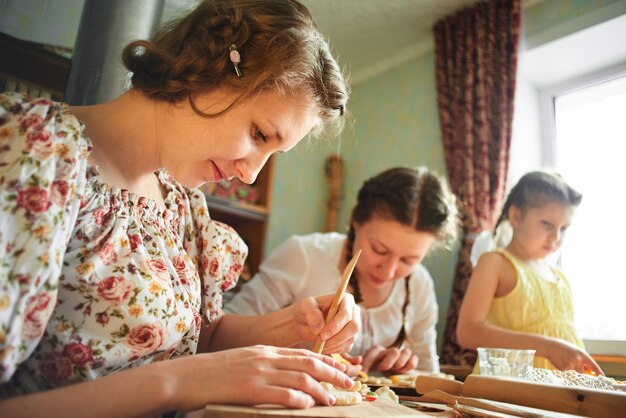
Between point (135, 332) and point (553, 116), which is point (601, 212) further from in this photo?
point (135, 332)

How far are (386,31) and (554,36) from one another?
922mm

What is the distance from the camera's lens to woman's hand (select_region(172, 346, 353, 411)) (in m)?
0.59

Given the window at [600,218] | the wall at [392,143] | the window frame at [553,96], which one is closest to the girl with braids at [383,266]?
the window at [600,218]

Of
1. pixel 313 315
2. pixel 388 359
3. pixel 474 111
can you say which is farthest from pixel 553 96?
pixel 313 315

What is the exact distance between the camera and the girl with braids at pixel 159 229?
1.97 ft

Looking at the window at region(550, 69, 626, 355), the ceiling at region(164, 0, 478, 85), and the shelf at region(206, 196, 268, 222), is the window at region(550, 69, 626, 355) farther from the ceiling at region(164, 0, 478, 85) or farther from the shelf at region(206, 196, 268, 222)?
the shelf at region(206, 196, 268, 222)

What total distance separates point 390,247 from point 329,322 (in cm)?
77

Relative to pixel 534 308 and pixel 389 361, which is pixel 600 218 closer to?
pixel 534 308

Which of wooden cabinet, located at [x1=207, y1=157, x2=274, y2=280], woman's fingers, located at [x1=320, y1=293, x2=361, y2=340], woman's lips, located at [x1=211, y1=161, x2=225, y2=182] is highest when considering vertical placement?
wooden cabinet, located at [x1=207, y1=157, x2=274, y2=280]

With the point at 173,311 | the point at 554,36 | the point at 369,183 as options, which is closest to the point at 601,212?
the point at 554,36

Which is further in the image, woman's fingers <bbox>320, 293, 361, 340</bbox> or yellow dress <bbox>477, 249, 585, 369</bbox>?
yellow dress <bbox>477, 249, 585, 369</bbox>

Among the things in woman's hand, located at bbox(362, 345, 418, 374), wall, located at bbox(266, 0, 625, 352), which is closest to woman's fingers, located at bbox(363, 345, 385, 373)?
woman's hand, located at bbox(362, 345, 418, 374)

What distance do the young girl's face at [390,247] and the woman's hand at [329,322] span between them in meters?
0.64

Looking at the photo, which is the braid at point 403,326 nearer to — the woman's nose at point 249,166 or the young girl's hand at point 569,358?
the young girl's hand at point 569,358
